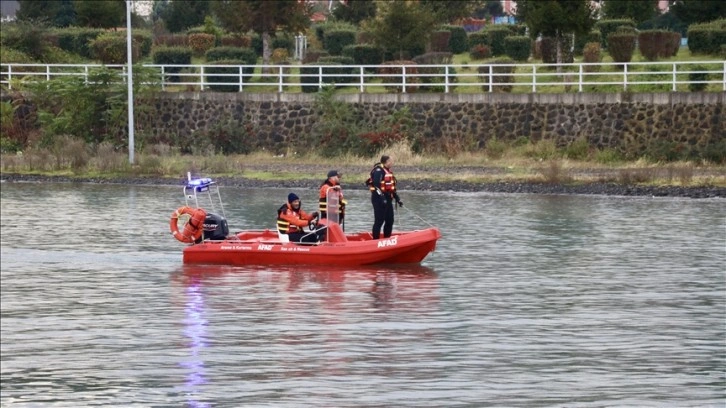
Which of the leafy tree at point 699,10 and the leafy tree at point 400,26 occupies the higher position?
the leafy tree at point 699,10

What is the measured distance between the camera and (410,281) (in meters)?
26.5

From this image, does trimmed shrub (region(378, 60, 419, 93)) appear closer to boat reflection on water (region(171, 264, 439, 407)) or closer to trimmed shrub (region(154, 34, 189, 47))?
trimmed shrub (region(154, 34, 189, 47))

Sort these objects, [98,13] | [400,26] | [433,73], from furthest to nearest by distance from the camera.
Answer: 1. [98,13]
2. [400,26]
3. [433,73]

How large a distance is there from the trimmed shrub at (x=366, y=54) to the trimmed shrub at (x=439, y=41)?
6089mm

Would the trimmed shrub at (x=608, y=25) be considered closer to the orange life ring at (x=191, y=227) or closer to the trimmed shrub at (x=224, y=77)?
the trimmed shrub at (x=224, y=77)

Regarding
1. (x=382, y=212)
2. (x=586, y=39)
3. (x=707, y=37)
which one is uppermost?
(x=586, y=39)

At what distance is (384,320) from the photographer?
22375 millimetres

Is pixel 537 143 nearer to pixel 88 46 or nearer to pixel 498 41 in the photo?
pixel 498 41

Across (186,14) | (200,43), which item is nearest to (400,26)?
(200,43)

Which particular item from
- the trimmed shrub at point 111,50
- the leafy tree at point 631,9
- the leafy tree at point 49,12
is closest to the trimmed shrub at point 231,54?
the trimmed shrub at point 111,50

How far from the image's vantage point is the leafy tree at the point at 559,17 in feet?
167

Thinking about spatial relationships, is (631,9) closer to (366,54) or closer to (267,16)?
(366,54)

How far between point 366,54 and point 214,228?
2952 cm

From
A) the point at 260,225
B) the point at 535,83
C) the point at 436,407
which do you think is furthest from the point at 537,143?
the point at 436,407
